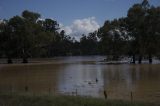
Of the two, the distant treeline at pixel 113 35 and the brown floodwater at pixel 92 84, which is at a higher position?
the distant treeline at pixel 113 35

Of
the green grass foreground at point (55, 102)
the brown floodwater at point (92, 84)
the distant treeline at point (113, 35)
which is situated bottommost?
the brown floodwater at point (92, 84)

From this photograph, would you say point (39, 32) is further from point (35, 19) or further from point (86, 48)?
point (86, 48)

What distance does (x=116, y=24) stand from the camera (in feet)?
245

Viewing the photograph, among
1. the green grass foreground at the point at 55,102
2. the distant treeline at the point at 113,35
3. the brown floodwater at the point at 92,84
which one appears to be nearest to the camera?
the green grass foreground at the point at 55,102

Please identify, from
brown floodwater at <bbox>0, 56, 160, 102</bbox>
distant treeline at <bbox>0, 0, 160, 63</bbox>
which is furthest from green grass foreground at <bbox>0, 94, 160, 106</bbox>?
distant treeline at <bbox>0, 0, 160, 63</bbox>

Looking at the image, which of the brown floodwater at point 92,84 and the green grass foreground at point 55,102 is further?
the brown floodwater at point 92,84

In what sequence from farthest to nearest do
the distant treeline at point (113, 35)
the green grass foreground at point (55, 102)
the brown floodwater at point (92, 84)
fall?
1. the distant treeline at point (113, 35)
2. the brown floodwater at point (92, 84)
3. the green grass foreground at point (55, 102)

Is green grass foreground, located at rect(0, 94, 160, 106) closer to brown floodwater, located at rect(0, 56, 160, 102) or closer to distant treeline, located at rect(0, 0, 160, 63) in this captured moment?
brown floodwater, located at rect(0, 56, 160, 102)

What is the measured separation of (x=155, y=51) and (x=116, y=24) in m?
12.1

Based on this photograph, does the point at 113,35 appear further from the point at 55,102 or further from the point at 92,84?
the point at 55,102

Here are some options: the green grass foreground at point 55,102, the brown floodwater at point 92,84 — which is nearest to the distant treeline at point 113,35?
the brown floodwater at point 92,84

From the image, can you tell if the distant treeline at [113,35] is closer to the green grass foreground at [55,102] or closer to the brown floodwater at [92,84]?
the brown floodwater at [92,84]

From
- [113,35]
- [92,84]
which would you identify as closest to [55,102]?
[92,84]

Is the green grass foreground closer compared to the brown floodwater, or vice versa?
the green grass foreground
